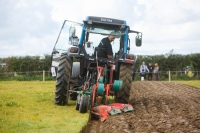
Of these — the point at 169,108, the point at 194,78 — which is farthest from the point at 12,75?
the point at 169,108

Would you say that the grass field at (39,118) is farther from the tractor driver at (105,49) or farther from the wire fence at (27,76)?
the wire fence at (27,76)

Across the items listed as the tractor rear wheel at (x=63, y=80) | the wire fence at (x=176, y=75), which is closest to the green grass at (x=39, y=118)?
the tractor rear wheel at (x=63, y=80)

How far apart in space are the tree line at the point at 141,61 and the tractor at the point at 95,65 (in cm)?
2123

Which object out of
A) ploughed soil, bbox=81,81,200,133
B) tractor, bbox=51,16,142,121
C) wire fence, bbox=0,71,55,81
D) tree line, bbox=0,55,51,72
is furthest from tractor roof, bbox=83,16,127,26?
tree line, bbox=0,55,51,72

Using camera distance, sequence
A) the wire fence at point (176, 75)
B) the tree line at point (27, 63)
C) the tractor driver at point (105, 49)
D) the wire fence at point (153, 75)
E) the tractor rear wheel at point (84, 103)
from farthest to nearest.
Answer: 1. the tree line at point (27, 63)
2. the wire fence at point (176, 75)
3. the wire fence at point (153, 75)
4. the tractor driver at point (105, 49)
5. the tractor rear wheel at point (84, 103)

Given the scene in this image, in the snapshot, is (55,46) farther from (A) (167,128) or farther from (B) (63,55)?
(A) (167,128)

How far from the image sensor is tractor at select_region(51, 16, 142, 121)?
943 cm

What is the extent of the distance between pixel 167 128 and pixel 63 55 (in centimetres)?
487

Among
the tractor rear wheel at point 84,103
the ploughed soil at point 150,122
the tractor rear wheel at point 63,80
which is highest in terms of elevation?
the tractor rear wheel at point 63,80

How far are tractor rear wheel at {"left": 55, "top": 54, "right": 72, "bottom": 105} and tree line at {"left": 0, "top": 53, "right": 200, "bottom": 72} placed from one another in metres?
21.8

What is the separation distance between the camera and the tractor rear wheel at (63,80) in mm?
9828

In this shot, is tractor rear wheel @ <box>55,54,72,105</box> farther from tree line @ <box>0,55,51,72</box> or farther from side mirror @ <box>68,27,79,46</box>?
tree line @ <box>0,55,51,72</box>

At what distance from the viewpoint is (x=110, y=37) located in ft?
33.2

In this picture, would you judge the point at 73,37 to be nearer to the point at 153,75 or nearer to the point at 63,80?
the point at 63,80
